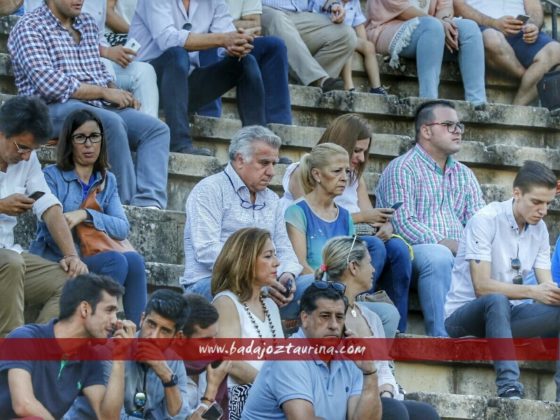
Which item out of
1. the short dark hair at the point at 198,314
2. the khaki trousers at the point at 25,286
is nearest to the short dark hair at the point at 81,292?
the short dark hair at the point at 198,314

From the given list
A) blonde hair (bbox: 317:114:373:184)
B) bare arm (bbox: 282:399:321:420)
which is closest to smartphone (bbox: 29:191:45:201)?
bare arm (bbox: 282:399:321:420)

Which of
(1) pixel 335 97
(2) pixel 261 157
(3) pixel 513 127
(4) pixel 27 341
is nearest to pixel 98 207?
(2) pixel 261 157

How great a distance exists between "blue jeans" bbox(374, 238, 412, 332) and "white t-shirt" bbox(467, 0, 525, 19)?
132 inches

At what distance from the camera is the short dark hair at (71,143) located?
8.41 meters

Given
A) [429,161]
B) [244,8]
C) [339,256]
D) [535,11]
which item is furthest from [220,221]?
[535,11]

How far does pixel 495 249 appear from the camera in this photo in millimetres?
9133

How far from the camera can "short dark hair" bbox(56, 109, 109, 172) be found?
841cm

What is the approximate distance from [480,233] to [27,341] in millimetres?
3000

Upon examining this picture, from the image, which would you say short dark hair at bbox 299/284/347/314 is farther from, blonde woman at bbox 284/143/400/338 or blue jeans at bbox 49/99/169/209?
blue jeans at bbox 49/99/169/209

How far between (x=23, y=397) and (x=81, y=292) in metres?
0.51

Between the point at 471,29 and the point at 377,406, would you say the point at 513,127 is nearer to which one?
the point at 471,29

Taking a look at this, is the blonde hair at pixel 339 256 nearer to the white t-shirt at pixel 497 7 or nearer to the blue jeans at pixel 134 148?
the blue jeans at pixel 134 148

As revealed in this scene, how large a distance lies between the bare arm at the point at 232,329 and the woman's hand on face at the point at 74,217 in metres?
0.79

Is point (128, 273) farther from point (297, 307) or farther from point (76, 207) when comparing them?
point (297, 307)
